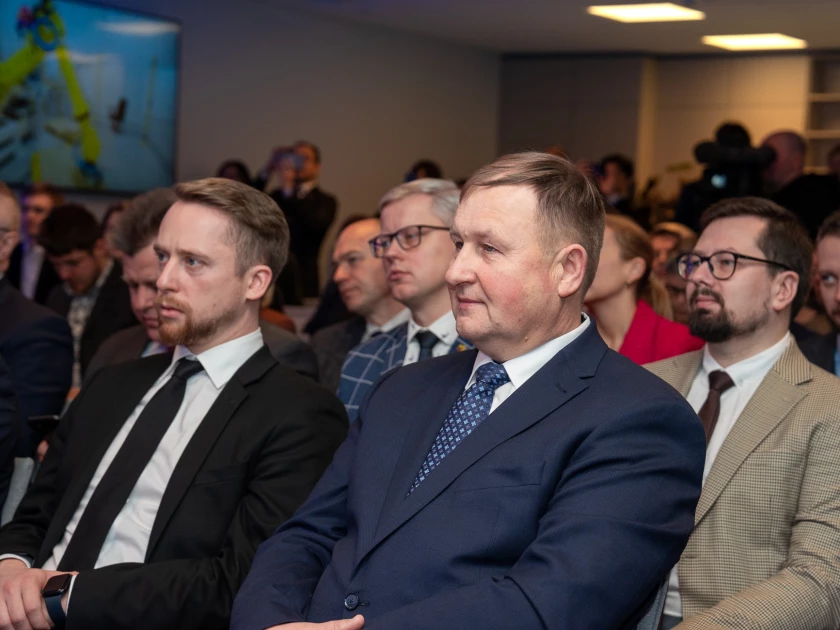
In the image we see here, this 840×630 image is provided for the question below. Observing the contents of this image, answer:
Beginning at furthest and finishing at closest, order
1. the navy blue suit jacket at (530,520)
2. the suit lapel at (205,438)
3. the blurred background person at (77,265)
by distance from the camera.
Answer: the blurred background person at (77,265) → the suit lapel at (205,438) → the navy blue suit jacket at (530,520)

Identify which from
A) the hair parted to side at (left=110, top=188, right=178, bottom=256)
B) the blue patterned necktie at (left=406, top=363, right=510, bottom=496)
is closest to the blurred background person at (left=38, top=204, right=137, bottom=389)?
the hair parted to side at (left=110, top=188, right=178, bottom=256)

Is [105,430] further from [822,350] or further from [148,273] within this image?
[822,350]

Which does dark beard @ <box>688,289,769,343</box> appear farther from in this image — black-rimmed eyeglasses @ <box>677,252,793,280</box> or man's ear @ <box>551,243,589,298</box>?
man's ear @ <box>551,243,589,298</box>

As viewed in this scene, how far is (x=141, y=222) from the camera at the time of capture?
3.21 meters

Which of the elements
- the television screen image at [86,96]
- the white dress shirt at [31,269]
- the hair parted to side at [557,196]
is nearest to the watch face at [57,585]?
the hair parted to side at [557,196]

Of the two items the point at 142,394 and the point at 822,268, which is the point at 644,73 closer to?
the point at 822,268

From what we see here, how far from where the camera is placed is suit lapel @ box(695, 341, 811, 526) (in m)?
2.19

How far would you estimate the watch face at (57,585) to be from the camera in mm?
2020

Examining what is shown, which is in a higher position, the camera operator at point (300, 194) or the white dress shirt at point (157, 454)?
the camera operator at point (300, 194)

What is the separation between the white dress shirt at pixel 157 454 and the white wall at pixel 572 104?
859 centimetres

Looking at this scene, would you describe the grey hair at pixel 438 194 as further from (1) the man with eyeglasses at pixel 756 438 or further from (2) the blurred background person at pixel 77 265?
(2) the blurred background person at pixel 77 265

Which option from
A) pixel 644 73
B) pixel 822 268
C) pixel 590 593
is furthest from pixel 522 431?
pixel 644 73

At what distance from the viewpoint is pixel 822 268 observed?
9.76 feet

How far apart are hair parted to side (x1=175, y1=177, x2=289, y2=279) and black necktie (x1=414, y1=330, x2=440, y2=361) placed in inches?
27.1
